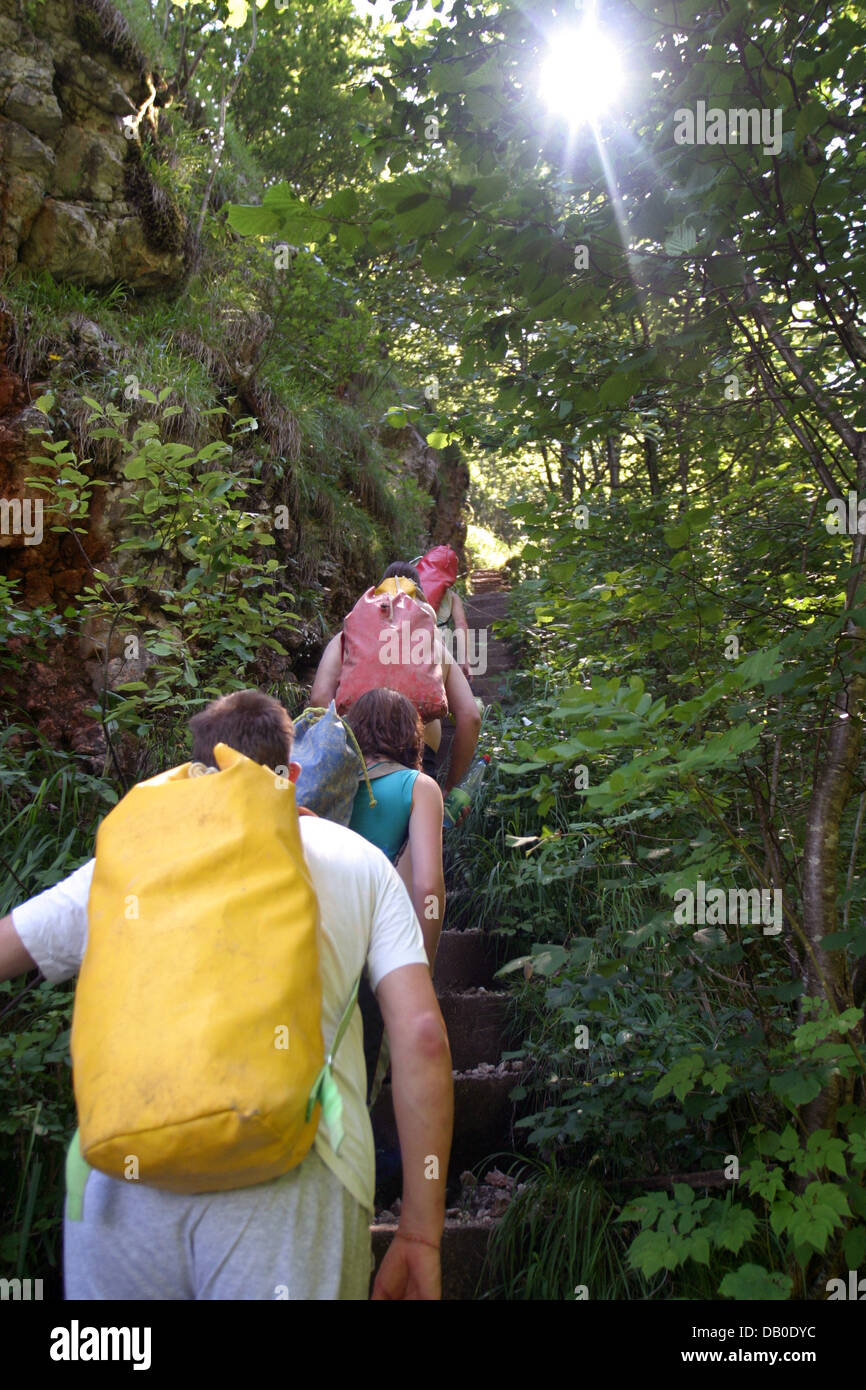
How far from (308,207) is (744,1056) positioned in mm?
2351


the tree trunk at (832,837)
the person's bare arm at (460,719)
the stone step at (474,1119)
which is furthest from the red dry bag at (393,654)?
the tree trunk at (832,837)

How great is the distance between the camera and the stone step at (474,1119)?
319cm

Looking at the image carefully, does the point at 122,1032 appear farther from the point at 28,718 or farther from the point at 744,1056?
the point at 28,718

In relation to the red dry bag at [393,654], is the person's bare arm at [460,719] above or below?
below

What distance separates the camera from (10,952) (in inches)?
59.0

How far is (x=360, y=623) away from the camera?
145 inches

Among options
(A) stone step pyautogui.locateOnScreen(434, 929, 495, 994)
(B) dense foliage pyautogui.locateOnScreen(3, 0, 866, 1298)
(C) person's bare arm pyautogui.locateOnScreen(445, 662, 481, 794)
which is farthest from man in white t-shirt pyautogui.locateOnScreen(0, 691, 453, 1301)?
(A) stone step pyautogui.locateOnScreen(434, 929, 495, 994)

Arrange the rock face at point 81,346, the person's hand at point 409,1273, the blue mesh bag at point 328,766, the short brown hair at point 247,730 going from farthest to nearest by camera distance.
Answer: the rock face at point 81,346
the blue mesh bag at point 328,766
the short brown hair at point 247,730
the person's hand at point 409,1273

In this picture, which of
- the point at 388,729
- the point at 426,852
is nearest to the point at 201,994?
the point at 426,852

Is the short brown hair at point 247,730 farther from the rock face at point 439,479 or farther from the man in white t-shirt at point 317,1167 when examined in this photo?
the rock face at point 439,479

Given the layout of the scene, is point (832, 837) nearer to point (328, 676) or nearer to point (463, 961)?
point (328, 676)

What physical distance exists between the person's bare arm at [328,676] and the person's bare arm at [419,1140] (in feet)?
7.23

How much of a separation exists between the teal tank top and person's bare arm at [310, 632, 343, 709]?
3.34 ft

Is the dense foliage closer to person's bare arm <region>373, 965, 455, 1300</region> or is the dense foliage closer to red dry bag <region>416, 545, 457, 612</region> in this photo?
person's bare arm <region>373, 965, 455, 1300</region>
